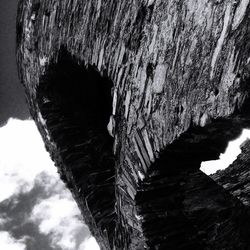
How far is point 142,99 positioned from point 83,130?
1797 mm

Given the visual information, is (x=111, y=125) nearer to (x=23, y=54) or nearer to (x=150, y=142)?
(x=150, y=142)

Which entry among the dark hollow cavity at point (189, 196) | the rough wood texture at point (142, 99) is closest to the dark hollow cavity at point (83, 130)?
the rough wood texture at point (142, 99)

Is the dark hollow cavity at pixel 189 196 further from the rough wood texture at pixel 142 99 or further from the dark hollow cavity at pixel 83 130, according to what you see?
the dark hollow cavity at pixel 83 130

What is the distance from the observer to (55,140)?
128 inches

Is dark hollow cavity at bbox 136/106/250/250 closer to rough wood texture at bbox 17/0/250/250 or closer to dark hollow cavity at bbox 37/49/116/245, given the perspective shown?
rough wood texture at bbox 17/0/250/250

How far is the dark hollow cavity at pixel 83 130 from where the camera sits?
2.91 meters

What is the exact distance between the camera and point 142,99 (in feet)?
5.44

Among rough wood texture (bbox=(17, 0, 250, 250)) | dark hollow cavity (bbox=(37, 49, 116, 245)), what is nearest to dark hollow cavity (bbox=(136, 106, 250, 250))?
rough wood texture (bbox=(17, 0, 250, 250))

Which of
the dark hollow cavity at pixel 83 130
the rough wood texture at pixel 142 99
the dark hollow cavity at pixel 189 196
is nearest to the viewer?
the rough wood texture at pixel 142 99

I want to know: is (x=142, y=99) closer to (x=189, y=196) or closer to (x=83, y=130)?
(x=189, y=196)

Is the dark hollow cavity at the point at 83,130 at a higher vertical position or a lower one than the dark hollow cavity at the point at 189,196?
higher

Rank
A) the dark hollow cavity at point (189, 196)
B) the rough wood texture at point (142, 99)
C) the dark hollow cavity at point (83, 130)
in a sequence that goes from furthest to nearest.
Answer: the dark hollow cavity at point (83, 130)
the dark hollow cavity at point (189, 196)
the rough wood texture at point (142, 99)

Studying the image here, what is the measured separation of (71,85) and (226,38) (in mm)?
2355

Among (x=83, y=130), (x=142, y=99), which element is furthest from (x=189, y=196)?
(x=83, y=130)
